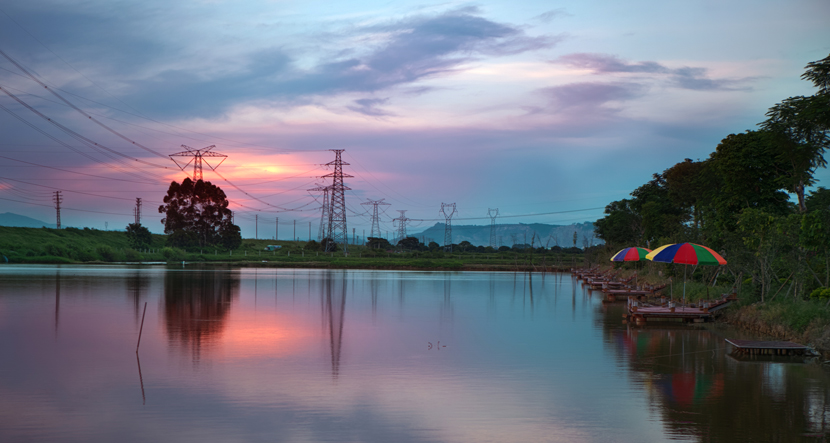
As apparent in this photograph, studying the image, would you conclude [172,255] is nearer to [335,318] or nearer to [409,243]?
[409,243]

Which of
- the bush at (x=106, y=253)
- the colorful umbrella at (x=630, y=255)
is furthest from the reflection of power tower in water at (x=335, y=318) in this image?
the bush at (x=106, y=253)

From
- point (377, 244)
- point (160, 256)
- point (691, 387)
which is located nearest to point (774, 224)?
point (691, 387)

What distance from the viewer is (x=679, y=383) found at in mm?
13969

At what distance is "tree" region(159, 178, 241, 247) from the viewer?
100 metres

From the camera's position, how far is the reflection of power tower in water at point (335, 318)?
639 inches

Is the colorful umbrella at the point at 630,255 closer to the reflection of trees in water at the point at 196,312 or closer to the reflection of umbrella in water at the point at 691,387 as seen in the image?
the reflection of umbrella in water at the point at 691,387

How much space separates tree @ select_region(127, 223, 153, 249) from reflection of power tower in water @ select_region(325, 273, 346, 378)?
6293 cm

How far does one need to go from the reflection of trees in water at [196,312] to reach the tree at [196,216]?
62.5m

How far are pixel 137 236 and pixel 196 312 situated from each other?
76714 millimetres

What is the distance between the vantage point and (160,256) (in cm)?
9175

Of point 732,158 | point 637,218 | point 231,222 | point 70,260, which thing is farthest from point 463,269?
point 732,158

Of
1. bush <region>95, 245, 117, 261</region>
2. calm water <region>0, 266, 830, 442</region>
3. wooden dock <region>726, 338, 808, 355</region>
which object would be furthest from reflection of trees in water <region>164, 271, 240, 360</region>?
bush <region>95, 245, 117, 261</region>

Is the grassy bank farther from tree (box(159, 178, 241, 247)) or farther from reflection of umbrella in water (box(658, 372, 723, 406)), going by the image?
reflection of umbrella in water (box(658, 372, 723, 406))

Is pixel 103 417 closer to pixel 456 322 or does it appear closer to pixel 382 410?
pixel 382 410
